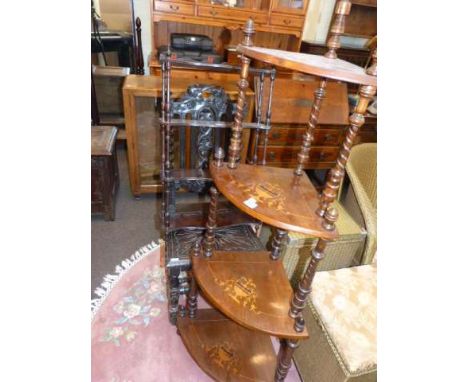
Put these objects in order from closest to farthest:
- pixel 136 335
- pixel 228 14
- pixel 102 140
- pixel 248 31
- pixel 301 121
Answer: pixel 248 31, pixel 136 335, pixel 102 140, pixel 301 121, pixel 228 14

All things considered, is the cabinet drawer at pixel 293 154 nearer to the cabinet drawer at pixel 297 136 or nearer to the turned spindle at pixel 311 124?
the cabinet drawer at pixel 297 136

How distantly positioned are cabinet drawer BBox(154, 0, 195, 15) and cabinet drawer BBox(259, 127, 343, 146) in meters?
1.32

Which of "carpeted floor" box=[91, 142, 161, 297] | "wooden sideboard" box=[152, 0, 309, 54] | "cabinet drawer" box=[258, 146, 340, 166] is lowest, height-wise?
"carpeted floor" box=[91, 142, 161, 297]

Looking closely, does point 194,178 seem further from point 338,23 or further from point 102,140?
point 102,140

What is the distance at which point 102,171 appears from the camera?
1.97m

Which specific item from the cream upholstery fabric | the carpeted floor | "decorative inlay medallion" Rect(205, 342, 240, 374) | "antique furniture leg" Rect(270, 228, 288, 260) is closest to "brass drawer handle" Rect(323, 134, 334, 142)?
the cream upholstery fabric

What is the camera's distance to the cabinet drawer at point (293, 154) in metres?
2.34

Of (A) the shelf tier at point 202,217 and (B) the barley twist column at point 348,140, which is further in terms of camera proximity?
(A) the shelf tier at point 202,217

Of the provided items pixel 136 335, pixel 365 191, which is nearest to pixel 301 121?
pixel 365 191

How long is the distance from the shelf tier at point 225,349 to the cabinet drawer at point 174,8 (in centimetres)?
238

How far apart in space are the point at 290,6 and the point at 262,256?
97.8 inches

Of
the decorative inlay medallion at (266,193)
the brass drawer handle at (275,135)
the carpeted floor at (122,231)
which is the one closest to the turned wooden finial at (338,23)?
the decorative inlay medallion at (266,193)

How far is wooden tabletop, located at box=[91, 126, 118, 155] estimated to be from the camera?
6.34 feet

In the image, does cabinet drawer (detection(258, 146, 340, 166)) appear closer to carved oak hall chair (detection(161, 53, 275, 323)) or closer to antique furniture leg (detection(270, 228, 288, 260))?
carved oak hall chair (detection(161, 53, 275, 323))
